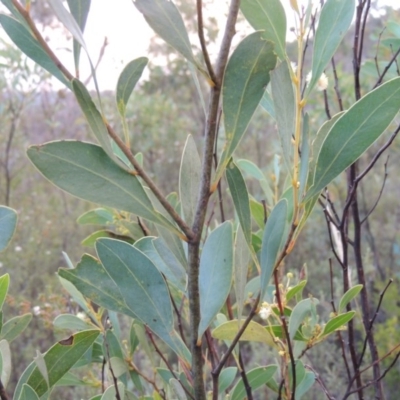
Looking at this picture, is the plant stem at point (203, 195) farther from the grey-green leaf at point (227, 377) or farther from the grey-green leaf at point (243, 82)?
the grey-green leaf at point (227, 377)

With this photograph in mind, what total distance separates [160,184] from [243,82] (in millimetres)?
4254

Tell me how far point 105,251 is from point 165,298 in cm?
7

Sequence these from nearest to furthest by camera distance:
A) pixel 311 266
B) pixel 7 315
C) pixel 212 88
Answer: pixel 212 88, pixel 7 315, pixel 311 266

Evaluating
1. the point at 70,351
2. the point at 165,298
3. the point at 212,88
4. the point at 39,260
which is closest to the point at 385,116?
the point at 212,88

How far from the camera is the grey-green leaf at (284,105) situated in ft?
1.56

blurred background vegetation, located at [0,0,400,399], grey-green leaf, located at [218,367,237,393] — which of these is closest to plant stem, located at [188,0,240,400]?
grey-green leaf, located at [218,367,237,393]

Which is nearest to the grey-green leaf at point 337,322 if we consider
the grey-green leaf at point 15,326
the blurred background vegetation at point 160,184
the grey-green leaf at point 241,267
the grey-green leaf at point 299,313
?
the grey-green leaf at point 299,313

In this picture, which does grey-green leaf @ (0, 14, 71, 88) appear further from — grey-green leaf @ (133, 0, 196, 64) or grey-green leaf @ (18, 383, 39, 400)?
grey-green leaf @ (18, 383, 39, 400)

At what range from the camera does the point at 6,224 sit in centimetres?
56

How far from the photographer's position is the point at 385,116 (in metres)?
0.48

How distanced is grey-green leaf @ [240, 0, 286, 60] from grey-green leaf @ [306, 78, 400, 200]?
4.1 inches

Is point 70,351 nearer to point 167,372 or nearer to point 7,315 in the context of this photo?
point 167,372

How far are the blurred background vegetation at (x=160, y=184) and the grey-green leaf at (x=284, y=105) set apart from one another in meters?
1.87

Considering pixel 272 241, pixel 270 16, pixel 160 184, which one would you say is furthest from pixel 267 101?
pixel 160 184
